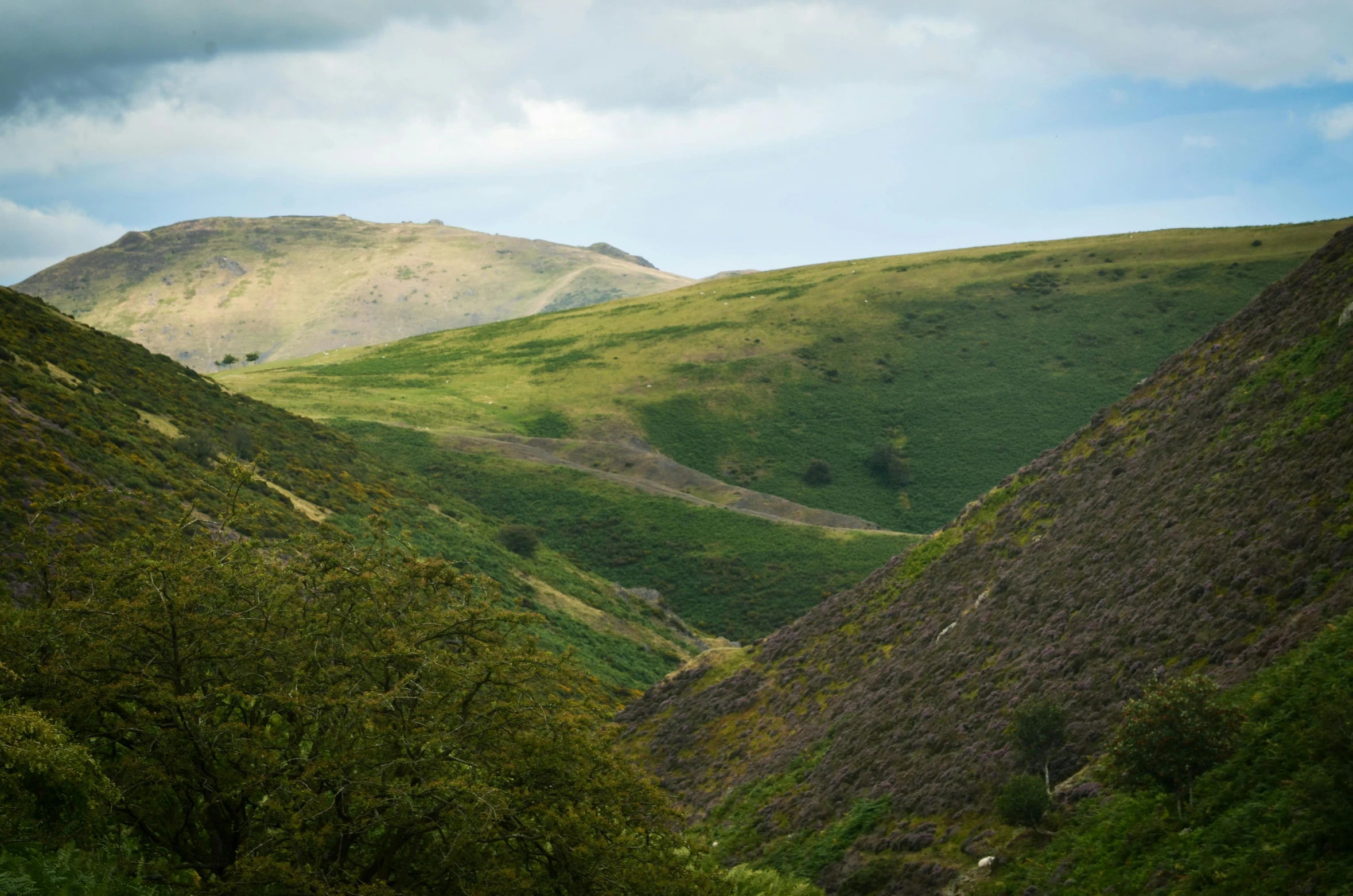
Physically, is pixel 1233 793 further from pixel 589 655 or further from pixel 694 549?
pixel 694 549

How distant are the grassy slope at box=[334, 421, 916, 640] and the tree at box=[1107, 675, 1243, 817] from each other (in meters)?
60.6

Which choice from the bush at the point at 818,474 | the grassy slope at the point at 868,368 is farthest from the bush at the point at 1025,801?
the bush at the point at 818,474

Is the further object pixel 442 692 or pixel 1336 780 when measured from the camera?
pixel 442 692

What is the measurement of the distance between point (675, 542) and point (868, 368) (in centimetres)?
5457

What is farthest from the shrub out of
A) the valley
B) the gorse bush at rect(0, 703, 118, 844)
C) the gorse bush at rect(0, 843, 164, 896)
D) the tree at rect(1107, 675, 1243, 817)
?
the tree at rect(1107, 675, 1243, 817)

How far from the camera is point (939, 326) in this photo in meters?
140

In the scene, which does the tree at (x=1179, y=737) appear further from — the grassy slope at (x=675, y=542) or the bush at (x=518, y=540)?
the bush at (x=518, y=540)

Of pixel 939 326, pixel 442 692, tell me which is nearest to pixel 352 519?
pixel 442 692

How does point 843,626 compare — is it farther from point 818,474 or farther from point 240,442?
point 818,474

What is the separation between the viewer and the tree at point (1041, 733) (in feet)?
62.4

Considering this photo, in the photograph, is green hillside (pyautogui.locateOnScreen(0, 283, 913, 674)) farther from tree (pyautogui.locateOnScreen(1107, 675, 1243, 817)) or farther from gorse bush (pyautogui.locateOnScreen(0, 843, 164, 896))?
tree (pyautogui.locateOnScreen(1107, 675, 1243, 817))

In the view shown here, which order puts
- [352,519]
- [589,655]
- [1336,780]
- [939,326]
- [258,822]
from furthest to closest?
1. [939,326]
2. [352,519]
3. [589,655]
4. [258,822]
5. [1336,780]

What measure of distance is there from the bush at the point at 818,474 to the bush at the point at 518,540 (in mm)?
45198

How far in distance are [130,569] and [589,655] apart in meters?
41.4
